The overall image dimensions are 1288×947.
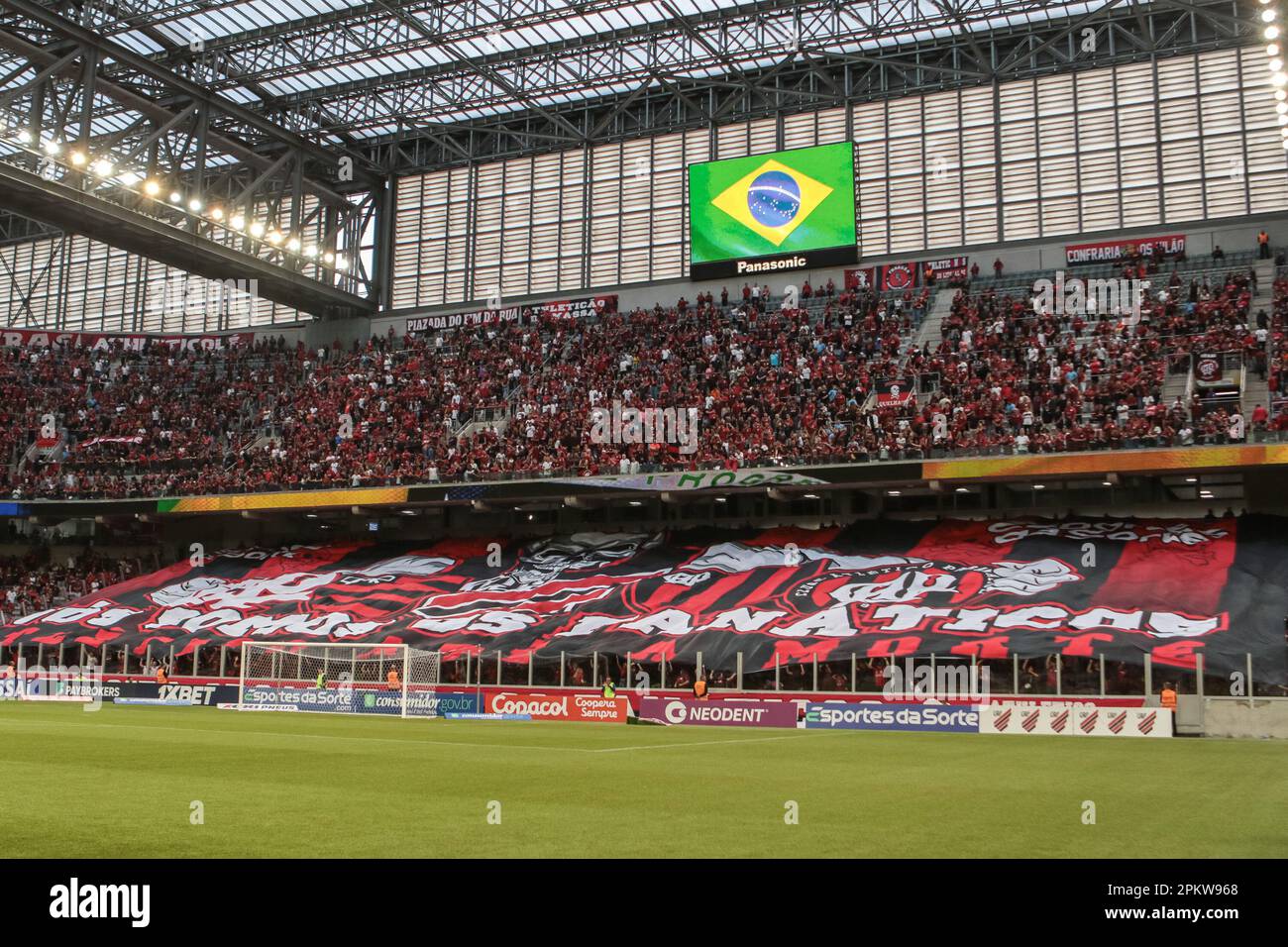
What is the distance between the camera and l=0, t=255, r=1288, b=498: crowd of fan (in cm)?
4494

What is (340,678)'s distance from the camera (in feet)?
135

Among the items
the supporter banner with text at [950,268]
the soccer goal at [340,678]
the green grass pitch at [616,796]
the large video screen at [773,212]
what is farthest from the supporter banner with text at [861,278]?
the green grass pitch at [616,796]

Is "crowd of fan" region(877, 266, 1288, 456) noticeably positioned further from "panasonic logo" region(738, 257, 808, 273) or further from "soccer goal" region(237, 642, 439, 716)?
"soccer goal" region(237, 642, 439, 716)

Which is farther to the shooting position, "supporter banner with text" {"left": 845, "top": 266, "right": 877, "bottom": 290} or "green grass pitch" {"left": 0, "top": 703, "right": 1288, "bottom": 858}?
"supporter banner with text" {"left": 845, "top": 266, "right": 877, "bottom": 290}

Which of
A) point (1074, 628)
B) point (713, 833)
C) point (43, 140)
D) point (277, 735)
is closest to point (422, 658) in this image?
point (277, 735)

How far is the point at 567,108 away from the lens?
61625 mm

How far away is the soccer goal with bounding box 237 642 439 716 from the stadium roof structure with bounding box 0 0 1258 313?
21196mm

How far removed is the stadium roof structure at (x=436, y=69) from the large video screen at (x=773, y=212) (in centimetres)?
342

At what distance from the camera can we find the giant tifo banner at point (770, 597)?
35.1 meters

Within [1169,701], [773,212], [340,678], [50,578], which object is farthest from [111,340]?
[1169,701]

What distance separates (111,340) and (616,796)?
203ft

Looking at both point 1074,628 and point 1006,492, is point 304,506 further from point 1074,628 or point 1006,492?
point 1074,628

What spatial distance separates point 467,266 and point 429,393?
888cm

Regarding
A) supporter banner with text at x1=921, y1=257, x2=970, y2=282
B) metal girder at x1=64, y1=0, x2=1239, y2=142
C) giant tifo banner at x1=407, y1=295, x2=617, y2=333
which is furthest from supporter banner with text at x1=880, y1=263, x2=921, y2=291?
giant tifo banner at x1=407, y1=295, x2=617, y2=333
